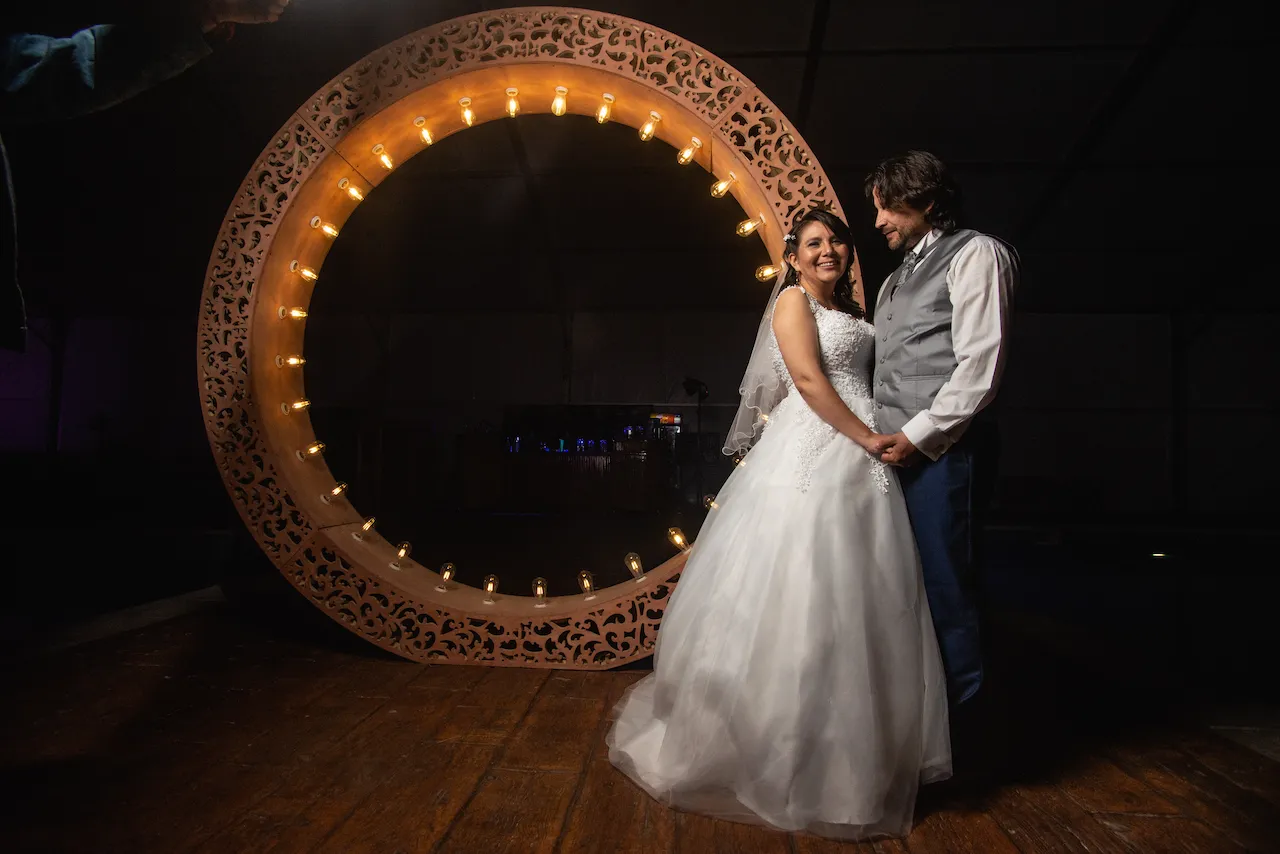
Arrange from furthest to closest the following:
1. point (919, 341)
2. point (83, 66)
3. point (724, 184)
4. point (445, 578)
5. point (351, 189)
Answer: point (351, 189)
point (445, 578)
point (724, 184)
point (919, 341)
point (83, 66)

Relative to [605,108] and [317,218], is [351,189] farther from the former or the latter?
[605,108]

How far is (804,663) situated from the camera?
162 centimetres

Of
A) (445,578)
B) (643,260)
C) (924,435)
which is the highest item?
(643,260)

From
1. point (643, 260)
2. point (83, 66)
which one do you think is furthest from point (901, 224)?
point (643, 260)

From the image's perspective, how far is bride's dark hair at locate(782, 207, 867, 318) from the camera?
6.68 ft

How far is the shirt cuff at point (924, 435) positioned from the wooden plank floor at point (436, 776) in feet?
2.90

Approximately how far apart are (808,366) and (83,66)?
1.88m

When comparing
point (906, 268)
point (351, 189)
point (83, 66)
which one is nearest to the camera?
point (83, 66)

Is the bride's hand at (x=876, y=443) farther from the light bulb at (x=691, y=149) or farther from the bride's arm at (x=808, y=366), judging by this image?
the light bulb at (x=691, y=149)

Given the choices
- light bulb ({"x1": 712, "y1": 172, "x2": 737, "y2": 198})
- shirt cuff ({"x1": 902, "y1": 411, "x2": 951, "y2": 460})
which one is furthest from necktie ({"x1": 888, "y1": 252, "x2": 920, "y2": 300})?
light bulb ({"x1": 712, "y1": 172, "x2": 737, "y2": 198})

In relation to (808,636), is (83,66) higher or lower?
higher

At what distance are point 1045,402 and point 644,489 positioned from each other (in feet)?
17.1

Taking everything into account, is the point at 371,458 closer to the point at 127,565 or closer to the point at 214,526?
the point at 214,526

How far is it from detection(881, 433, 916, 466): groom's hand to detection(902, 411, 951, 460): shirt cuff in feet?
0.04
